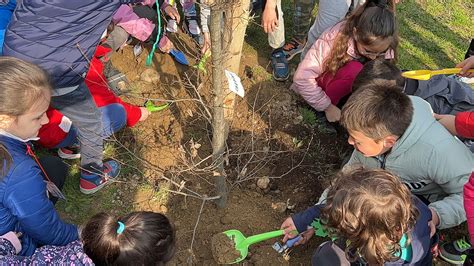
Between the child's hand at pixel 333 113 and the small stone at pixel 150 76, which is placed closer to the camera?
the child's hand at pixel 333 113

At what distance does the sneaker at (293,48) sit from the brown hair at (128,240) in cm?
223

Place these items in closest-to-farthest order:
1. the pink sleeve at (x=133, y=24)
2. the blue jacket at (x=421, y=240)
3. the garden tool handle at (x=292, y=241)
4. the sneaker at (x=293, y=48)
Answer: the blue jacket at (x=421, y=240) < the garden tool handle at (x=292, y=241) < the pink sleeve at (x=133, y=24) < the sneaker at (x=293, y=48)

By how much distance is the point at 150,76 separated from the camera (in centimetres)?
324

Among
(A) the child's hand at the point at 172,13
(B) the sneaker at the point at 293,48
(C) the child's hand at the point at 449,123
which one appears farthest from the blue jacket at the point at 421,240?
(A) the child's hand at the point at 172,13

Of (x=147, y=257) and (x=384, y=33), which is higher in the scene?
(x=384, y=33)

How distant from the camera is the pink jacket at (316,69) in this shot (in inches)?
112

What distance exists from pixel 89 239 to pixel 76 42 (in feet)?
3.35

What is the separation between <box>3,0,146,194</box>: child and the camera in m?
2.09

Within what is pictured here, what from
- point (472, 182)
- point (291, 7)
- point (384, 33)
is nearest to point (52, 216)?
point (472, 182)

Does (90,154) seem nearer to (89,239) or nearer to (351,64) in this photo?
(89,239)

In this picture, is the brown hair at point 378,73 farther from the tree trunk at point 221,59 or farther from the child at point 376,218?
the child at point 376,218

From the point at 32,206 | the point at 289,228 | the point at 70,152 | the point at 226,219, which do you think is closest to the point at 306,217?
the point at 289,228

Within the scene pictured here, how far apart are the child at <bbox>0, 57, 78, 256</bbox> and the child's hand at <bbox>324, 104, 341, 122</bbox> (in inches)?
68.0

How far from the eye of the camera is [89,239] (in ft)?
5.34
